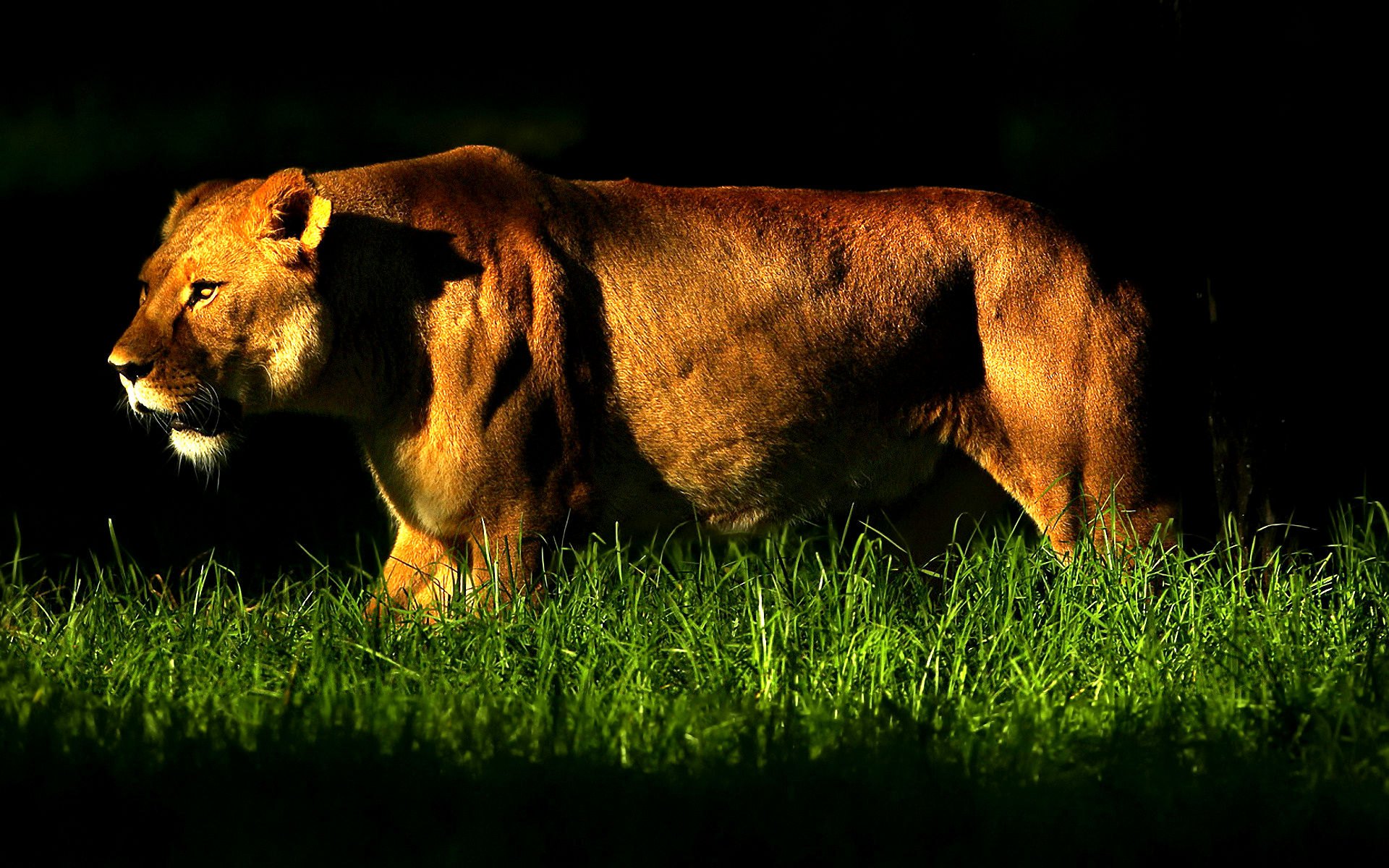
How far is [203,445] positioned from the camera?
17.4 feet

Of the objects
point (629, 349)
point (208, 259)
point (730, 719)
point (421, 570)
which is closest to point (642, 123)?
point (629, 349)

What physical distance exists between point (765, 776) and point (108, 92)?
5189mm

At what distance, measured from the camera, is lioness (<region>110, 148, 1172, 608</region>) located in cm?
527

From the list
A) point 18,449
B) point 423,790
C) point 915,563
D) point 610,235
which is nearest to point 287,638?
point 423,790

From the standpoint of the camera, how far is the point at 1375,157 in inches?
274

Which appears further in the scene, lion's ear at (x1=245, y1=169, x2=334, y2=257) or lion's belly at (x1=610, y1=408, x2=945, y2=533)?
lion's belly at (x1=610, y1=408, x2=945, y2=533)

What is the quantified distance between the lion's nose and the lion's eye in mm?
239

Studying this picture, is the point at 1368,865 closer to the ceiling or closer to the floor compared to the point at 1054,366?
closer to the floor

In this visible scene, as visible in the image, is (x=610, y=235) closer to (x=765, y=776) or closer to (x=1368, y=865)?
(x=765, y=776)

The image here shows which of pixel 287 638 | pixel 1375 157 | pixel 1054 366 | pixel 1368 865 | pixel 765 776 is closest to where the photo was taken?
pixel 1368 865

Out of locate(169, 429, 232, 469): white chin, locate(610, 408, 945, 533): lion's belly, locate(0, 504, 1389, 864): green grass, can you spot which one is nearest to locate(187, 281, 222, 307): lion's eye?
locate(169, 429, 232, 469): white chin

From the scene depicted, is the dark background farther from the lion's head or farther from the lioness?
the lion's head

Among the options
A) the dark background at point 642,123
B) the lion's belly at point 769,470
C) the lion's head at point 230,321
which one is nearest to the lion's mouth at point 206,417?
the lion's head at point 230,321

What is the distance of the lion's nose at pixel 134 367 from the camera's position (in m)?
5.12
